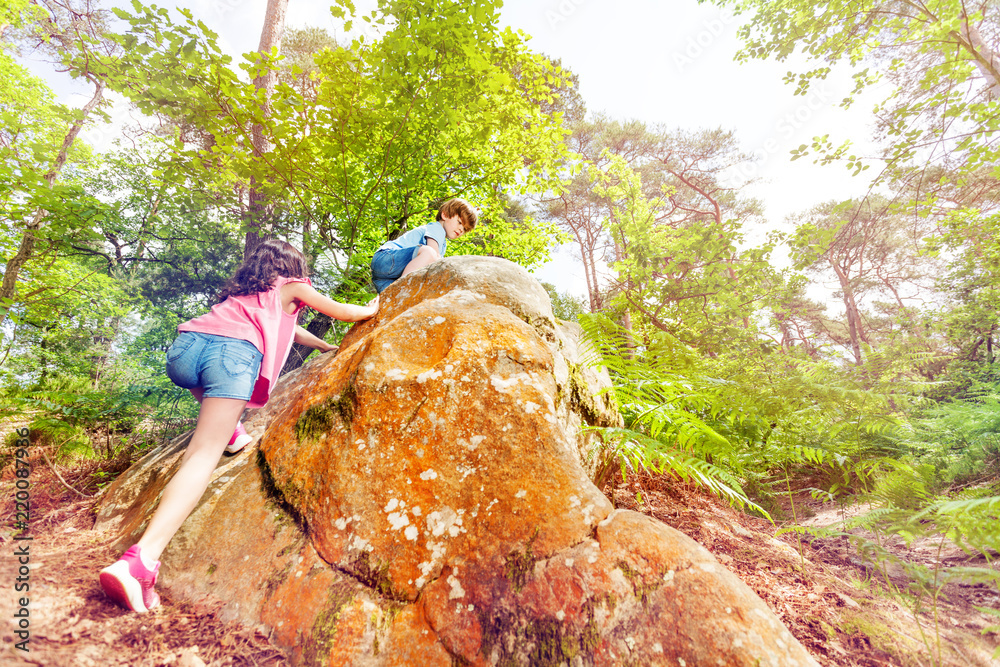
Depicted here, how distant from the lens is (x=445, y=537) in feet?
5.14

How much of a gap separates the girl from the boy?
1.12 metres

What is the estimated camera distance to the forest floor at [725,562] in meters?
1.22

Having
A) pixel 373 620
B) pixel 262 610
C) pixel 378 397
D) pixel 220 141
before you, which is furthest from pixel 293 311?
pixel 220 141

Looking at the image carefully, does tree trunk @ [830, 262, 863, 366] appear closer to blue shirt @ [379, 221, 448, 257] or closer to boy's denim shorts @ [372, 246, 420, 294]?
blue shirt @ [379, 221, 448, 257]

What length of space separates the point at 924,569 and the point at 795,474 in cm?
195

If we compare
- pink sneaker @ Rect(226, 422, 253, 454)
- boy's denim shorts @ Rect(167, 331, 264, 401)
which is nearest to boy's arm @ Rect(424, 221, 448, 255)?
boy's denim shorts @ Rect(167, 331, 264, 401)

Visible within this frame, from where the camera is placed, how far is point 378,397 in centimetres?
190

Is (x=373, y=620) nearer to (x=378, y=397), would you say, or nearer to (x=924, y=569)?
(x=378, y=397)

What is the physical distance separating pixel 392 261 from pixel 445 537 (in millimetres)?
2803

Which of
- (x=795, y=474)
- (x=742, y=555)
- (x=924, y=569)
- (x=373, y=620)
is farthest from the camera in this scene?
(x=795, y=474)

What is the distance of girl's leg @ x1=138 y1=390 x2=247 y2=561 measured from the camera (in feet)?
5.15

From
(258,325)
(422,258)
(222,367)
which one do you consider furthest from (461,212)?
(222,367)

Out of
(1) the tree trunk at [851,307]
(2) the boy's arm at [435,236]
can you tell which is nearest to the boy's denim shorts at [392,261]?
(2) the boy's arm at [435,236]

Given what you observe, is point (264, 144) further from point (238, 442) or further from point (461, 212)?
point (238, 442)
